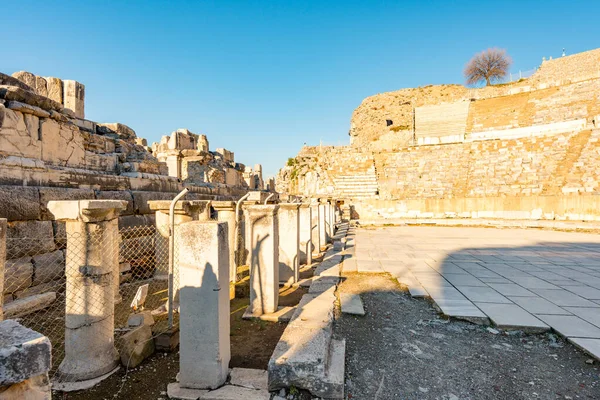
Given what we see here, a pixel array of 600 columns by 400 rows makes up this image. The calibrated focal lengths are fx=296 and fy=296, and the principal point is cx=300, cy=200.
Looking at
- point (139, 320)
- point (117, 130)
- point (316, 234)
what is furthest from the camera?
point (316, 234)

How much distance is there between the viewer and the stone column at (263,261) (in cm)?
441

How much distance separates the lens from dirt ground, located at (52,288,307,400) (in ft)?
8.54

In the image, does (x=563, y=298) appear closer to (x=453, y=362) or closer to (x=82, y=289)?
(x=453, y=362)

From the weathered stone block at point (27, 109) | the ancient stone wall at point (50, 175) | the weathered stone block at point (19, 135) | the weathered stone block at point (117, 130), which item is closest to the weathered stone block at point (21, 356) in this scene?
the ancient stone wall at point (50, 175)

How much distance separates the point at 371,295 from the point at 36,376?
185 inches

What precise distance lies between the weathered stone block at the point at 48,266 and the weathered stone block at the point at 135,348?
2277 millimetres

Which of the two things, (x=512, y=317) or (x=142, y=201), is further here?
(x=142, y=201)

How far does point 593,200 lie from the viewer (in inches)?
659

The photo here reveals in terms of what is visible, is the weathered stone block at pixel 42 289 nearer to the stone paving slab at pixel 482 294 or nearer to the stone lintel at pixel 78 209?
the stone lintel at pixel 78 209

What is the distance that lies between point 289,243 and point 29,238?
4.09m

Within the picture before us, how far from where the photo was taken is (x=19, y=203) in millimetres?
4238

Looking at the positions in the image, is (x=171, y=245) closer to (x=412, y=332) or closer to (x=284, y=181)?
(x=412, y=332)

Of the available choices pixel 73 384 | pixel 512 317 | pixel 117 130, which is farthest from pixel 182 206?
pixel 117 130

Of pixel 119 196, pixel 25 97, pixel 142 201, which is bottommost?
pixel 142 201
